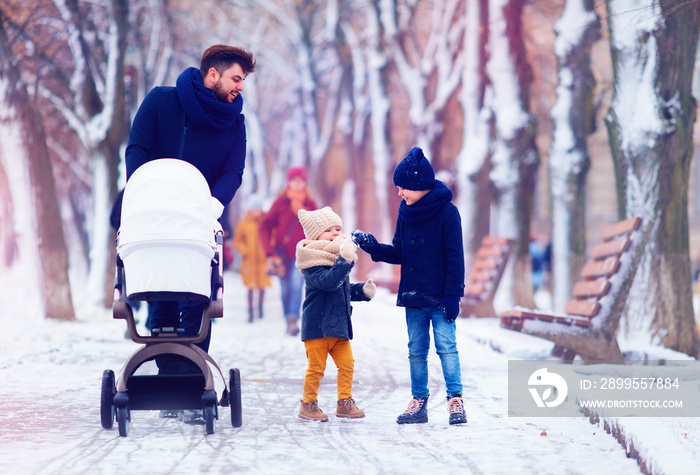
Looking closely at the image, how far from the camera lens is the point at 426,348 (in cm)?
Answer: 635

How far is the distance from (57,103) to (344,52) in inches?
277

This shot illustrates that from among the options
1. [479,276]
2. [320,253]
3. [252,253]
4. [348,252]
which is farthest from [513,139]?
[348,252]

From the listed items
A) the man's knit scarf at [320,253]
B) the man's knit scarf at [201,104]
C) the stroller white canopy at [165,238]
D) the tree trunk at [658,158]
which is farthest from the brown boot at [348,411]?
the tree trunk at [658,158]

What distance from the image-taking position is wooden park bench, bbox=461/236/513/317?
1362 cm

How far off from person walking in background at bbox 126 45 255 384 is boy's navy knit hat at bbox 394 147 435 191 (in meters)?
1.00

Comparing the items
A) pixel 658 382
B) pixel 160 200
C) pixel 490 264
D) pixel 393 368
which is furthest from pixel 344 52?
pixel 160 200

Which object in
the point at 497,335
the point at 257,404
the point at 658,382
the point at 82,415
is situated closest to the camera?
the point at 82,415

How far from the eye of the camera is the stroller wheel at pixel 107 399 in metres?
5.56

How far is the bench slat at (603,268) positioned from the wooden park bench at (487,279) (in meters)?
4.23

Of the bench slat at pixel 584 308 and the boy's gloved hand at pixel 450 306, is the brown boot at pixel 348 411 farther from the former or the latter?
the bench slat at pixel 584 308

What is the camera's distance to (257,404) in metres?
6.84

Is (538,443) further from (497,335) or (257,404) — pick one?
(497,335)

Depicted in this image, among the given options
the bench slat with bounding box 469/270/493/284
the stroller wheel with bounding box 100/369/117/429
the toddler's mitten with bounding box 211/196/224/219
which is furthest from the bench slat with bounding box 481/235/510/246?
the stroller wheel with bounding box 100/369/117/429

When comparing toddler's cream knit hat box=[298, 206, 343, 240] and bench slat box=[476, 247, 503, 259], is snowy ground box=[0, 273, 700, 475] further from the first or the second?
bench slat box=[476, 247, 503, 259]
